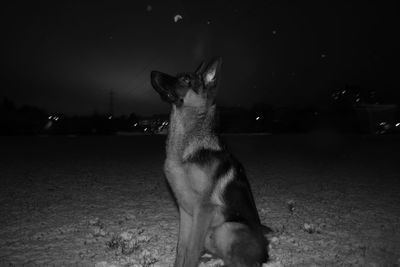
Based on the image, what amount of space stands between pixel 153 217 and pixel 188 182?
9.66 ft

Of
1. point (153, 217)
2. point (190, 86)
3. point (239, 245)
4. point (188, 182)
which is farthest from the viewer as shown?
point (153, 217)

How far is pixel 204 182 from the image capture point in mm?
3393

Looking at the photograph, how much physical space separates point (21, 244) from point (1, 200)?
10.5 ft

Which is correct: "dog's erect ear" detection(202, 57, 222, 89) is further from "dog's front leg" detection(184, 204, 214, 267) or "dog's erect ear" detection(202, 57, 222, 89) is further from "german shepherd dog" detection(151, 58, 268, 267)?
"dog's front leg" detection(184, 204, 214, 267)

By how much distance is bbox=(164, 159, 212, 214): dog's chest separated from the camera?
11.1 ft

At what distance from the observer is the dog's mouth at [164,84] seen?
383 cm

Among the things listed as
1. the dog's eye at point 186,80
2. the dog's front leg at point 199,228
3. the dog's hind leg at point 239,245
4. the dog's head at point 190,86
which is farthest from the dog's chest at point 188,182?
the dog's eye at point 186,80

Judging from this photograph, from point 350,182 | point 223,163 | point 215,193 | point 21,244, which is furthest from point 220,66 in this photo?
point 350,182

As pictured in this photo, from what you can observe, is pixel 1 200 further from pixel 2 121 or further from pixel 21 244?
pixel 2 121

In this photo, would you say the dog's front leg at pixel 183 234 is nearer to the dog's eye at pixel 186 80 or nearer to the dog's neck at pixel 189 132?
the dog's neck at pixel 189 132

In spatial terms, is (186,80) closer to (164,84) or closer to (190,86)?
(190,86)

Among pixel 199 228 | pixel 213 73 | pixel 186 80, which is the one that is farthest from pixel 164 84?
pixel 199 228

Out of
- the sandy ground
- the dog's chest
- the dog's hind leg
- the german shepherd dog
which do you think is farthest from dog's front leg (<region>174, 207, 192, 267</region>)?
the sandy ground

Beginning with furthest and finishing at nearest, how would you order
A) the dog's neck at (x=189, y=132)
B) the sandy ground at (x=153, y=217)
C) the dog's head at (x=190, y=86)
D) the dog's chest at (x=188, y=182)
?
the sandy ground at (x=153, y=217), the dog's head at (x=190, y=86), the dog's neck at (x=189, y=132), the dog's chest at (x=188, y=182)
